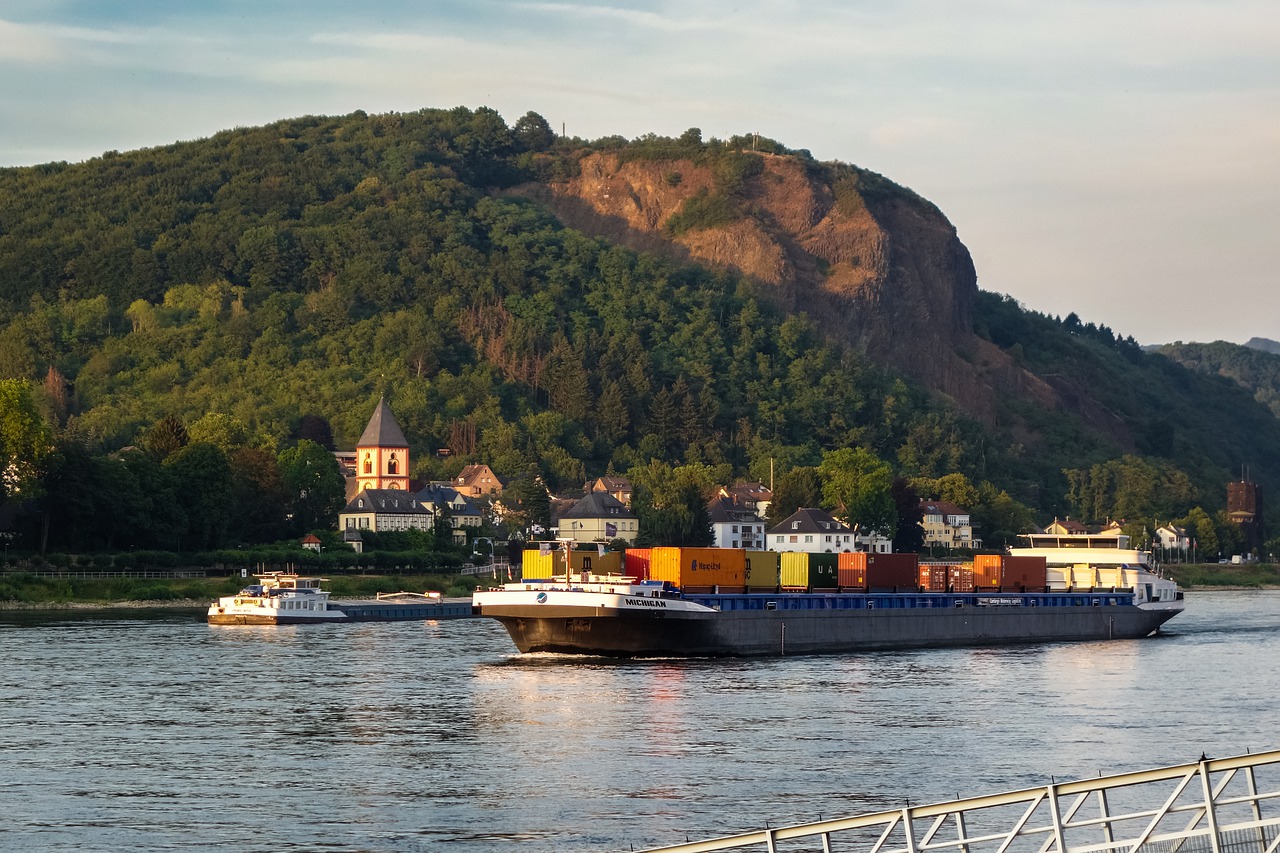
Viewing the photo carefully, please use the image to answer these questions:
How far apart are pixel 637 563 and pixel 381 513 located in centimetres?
11091

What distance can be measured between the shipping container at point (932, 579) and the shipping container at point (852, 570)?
23.8 feet

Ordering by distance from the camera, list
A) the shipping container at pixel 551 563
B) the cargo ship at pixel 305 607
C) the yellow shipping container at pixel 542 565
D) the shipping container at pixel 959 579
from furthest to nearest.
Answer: the cargo ship at pixel 305 607 < the shipping container at pixel 959 579 < the yellow shipping container at pixel 542 565 < the shipping container at pixel 551 563

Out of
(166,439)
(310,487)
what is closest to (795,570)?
(166,439)

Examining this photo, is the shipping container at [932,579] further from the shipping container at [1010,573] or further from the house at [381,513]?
the house at [381,513]

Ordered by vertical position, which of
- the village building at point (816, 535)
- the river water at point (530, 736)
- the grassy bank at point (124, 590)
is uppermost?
the village building at point (816, 535)

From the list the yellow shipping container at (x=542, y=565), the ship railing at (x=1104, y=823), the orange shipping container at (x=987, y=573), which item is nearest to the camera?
the ship railing at (x=1104, y=823)

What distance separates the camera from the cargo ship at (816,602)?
246 ft

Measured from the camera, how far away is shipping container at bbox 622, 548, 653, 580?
80.2m

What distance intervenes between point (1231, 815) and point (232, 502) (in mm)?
111506

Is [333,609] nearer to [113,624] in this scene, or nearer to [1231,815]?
[113,624]

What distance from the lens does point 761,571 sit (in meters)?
85.5

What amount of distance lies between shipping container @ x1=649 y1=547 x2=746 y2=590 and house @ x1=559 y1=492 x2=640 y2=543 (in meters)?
107

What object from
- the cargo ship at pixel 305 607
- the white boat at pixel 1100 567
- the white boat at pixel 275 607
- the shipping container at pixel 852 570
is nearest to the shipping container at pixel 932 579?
the shipping container at pixel 852 570

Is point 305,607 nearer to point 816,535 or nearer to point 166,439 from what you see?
point 166,439
